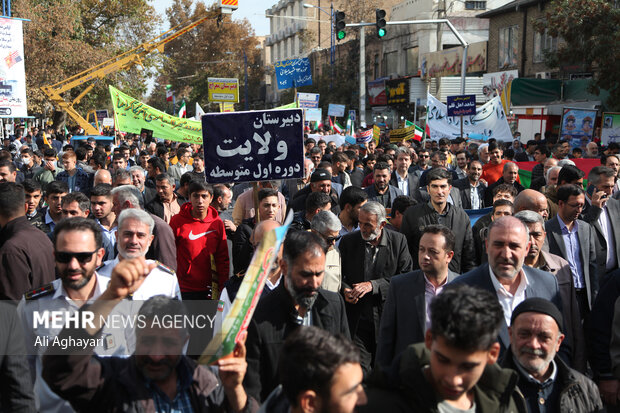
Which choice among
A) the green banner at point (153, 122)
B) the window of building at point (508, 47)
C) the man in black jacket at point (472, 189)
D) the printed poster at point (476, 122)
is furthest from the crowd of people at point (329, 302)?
the window of building at point (508, 47)

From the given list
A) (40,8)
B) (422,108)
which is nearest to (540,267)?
(40,8)

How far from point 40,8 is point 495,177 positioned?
26.0m

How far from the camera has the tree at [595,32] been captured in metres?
19.1

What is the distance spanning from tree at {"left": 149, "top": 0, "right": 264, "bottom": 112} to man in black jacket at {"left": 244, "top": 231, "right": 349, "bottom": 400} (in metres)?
60.2

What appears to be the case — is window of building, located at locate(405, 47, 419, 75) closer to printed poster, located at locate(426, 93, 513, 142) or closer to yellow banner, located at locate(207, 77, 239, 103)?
yellow banner, located at locate(207, 77, 239, 103)

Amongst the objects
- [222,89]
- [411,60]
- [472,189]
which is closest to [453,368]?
[472,189]

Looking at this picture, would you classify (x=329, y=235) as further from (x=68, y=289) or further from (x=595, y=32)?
(x=595, y=32)

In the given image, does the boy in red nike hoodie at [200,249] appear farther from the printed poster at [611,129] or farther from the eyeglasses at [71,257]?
the printed poster at [611,129]

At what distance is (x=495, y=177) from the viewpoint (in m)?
10.7

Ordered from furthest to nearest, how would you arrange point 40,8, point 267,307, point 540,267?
point 40,8 → point 540,267 → point 267,307

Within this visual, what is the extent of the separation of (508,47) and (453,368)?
30.8 m

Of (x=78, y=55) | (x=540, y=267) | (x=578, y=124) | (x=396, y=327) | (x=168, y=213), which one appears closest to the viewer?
(x=396, y=327)

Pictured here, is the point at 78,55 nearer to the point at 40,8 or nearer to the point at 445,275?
the point at 40,8

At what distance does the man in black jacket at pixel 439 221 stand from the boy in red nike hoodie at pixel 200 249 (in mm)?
1807
